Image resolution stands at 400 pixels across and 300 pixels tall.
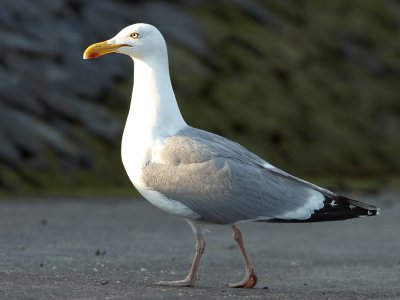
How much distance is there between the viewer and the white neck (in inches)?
465

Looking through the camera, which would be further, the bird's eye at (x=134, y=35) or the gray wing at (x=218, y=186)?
the bird's eye at (x=134, y=35)

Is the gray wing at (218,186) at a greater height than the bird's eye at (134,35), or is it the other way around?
the bird's eye at (134,35)

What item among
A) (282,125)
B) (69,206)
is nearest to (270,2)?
(282,125)

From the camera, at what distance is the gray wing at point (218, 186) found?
37.5 feet

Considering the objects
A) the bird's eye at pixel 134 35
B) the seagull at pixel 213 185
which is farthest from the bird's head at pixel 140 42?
the seagull at pixel 213 185

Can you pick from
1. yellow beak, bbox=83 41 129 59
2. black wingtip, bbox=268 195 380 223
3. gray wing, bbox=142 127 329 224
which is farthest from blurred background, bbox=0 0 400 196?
black wingtip, bbox=268 195 380 223

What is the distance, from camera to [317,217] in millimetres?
11469

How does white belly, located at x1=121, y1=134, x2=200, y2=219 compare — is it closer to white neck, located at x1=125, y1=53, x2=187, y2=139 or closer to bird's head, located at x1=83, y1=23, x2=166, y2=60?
white neck, located at x1=125, y1=53, x2=187, y2=139

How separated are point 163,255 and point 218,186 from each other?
4.06m

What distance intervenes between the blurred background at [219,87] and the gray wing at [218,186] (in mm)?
13838

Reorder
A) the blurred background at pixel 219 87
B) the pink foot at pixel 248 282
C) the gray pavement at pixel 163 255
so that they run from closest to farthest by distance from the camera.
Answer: the gray pavement at pixel 163 255 → the pink foot at pixel 248 282 → the blurred background at pixel 219 87

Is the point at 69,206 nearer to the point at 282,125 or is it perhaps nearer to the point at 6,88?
the point at 6,88

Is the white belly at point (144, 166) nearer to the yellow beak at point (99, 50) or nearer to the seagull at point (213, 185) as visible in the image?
the seagull at point (213, 185)

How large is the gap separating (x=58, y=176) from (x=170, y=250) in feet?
34.6
